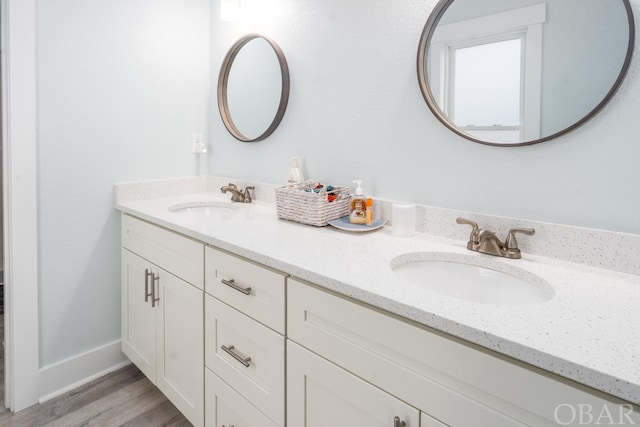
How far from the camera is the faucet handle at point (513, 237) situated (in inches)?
43.9

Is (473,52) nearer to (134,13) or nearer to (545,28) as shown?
(545,28)

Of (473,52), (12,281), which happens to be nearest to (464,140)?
(473,52)

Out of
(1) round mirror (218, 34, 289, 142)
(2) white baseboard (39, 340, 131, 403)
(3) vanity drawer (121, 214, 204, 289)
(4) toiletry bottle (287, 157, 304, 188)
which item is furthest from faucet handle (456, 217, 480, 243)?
(2) white baseboard (39, 340, 131, 403)

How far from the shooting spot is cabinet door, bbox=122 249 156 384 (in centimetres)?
176

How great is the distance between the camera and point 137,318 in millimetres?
1870

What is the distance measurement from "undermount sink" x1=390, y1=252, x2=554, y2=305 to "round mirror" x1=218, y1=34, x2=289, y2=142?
41.4 inches

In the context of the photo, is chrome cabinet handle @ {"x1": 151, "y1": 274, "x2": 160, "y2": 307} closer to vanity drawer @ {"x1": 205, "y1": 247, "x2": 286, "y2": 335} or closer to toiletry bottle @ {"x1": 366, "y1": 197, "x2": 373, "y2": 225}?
vanity drawer @ {"x1": 205, "y1": 247, "x2": 286, "y2": 335}

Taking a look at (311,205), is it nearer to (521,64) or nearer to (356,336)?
(356,336)

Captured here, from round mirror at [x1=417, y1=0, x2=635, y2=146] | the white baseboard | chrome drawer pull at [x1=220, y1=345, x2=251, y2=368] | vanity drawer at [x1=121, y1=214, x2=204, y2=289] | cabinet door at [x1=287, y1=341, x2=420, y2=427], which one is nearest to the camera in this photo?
cabinet door at [x1=287, y1=341, x2=420, y2=427]

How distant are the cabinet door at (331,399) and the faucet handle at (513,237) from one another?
575mm

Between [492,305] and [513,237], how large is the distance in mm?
424

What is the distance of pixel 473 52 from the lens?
1254 millimetres

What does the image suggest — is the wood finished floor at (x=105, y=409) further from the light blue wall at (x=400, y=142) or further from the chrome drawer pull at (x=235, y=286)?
the light blue wall at (x=400, y=142)

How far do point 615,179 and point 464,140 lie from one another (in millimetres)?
428
